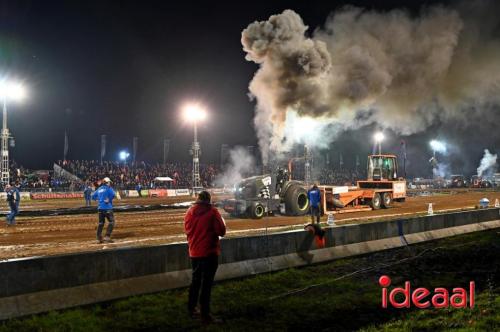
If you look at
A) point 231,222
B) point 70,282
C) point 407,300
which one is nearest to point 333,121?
point 231,222

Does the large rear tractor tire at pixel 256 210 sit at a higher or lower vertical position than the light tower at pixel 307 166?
lower

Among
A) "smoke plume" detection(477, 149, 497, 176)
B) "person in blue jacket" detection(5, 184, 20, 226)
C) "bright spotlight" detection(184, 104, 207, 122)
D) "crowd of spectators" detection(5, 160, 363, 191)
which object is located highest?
"bright spotlight" detection(184, 104, 207, 122)

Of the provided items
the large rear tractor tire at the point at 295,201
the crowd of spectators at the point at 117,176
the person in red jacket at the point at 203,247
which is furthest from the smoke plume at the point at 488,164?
the person in red jacket at the point at 203,247

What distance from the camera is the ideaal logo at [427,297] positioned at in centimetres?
675

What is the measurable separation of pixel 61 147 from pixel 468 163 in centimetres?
8469

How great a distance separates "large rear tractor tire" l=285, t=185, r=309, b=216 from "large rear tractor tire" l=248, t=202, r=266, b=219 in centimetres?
128

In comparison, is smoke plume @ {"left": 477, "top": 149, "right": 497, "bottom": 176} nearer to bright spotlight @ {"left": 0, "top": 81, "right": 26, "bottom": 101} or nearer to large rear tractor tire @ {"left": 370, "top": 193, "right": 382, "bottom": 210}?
large rear tractor tire @ {"left": 370, "top": 193, "right": 382, "bottom": 210}

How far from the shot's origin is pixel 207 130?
63.7 metres

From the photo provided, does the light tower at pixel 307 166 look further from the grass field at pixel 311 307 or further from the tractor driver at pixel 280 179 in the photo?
the grass field at pixel 311 307

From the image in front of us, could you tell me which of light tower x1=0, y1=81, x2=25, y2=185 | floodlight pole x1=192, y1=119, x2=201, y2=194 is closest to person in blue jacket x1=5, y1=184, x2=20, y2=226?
light tower x1=0, y1=81, x2=25, y2=185

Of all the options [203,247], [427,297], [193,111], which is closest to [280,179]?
[427,297]

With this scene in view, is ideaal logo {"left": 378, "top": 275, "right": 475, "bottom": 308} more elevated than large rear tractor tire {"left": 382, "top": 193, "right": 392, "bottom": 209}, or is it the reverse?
large rear tractor tire {"left": 382, "top": 193, "right": 392, "bottom": 209}

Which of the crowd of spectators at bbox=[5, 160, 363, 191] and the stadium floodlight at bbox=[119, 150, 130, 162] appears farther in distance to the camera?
the stadium floodlight at bbox=[119, 150, 130, 162]

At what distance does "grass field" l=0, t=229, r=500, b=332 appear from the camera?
5711 millimetres
